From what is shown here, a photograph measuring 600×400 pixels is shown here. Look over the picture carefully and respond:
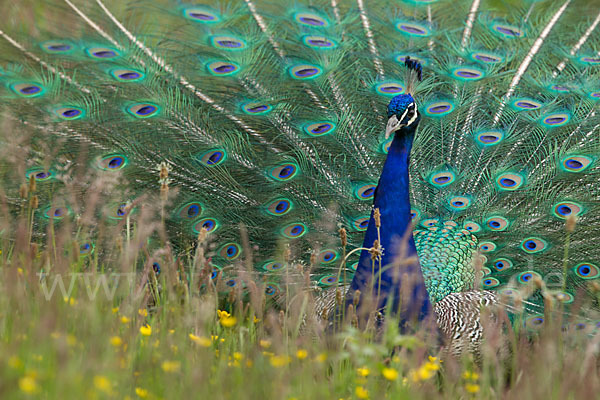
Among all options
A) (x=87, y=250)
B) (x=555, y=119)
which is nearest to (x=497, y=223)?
(x=555, y=119)

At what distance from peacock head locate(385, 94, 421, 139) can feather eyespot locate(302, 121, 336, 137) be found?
692 mm

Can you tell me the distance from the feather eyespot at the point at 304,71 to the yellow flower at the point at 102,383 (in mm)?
2514

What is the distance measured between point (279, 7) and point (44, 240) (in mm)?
2013

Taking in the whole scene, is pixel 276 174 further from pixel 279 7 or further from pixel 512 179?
pixel 512 179

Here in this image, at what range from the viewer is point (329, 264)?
4.60 metres

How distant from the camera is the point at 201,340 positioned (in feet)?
6.68

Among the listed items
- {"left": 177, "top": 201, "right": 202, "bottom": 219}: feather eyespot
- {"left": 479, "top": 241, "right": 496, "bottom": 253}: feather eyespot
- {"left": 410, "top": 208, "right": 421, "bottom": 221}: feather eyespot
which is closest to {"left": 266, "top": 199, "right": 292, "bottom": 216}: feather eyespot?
{"left": 177, "top": 201, "right": 202, "bottom": 219}: feather eyespot

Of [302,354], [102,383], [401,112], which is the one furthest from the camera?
[401,112]

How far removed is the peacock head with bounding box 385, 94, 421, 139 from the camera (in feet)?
11.3

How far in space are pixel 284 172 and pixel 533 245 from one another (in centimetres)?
166

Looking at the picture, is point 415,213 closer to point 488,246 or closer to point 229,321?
point 488,246

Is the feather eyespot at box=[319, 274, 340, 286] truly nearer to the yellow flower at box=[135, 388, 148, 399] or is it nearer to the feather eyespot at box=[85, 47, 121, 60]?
the feather eyespot at box=[85, 47, 121, 60]

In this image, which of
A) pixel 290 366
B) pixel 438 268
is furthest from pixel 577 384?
pixel 438 268

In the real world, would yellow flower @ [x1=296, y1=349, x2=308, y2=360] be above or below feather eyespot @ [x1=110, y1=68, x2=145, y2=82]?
below
